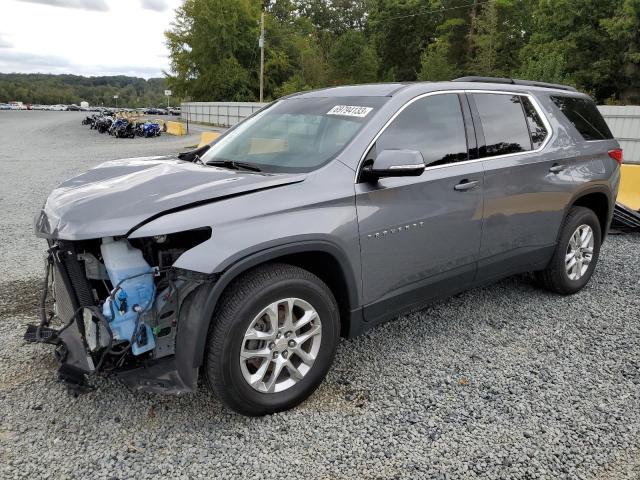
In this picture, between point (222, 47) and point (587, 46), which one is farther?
point (222, 47)

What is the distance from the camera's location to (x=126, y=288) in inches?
101

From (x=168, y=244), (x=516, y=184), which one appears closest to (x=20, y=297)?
(x=168, y=244)

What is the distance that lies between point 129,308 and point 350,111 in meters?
1.84

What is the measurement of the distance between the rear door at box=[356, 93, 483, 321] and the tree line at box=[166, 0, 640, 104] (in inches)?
1429

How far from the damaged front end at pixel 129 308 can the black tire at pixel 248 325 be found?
0.15m

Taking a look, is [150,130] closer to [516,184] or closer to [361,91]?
[361,91]

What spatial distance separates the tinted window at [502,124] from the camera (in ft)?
12.4

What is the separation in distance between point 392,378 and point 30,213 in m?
7.04

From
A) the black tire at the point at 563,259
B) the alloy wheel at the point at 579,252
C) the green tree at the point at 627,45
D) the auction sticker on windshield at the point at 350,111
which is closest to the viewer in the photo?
the auction sticker on windshield at the point at 350,111

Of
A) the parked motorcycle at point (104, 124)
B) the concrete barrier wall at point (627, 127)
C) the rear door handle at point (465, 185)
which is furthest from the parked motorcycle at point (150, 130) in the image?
the rear door handle at point (465, 185)

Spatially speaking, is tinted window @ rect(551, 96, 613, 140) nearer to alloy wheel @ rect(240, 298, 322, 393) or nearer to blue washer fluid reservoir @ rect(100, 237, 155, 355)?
alloy wheel @ rect(240, 298, 322, 393)

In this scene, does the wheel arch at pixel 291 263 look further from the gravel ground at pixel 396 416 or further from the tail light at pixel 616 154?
the tail light at pixel 616 154

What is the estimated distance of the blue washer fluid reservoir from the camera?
2.55 m

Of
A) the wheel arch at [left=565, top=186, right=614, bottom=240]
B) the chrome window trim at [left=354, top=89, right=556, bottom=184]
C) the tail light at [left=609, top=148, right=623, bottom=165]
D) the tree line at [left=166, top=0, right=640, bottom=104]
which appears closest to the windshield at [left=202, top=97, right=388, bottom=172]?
the chrome window trim at [left=354, top=89, right=556, bottom=184]
